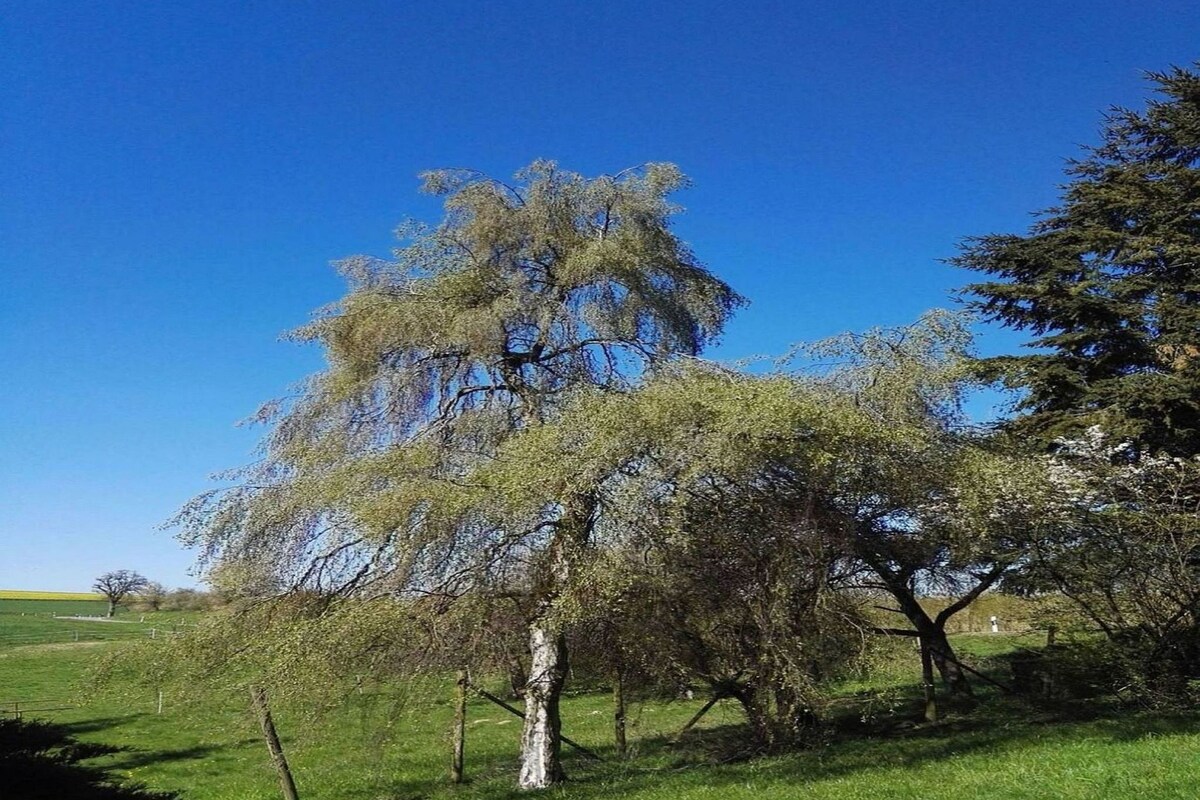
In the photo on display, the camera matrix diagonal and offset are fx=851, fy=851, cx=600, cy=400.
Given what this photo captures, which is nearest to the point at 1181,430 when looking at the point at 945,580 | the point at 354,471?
the point at 945,580

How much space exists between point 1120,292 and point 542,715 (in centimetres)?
1378

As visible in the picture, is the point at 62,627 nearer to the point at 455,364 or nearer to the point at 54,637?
the point at 54,637

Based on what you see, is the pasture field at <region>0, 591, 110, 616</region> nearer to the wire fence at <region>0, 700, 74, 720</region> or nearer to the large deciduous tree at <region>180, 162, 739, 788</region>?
the wire fence at <region>0, 700, 74, 720</region>

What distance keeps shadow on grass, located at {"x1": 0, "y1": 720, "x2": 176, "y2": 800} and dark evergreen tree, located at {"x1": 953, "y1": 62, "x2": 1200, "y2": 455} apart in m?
15.3

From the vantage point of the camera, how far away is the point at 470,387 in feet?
45.2

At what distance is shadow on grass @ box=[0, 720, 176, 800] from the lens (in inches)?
203

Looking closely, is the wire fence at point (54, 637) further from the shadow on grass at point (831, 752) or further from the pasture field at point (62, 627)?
the shadow on grass at point (831, 752)

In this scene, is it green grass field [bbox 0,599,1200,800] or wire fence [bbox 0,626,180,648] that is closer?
green grass field [bbox 0,599,1200,800]

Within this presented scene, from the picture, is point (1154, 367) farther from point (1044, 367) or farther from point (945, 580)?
point (945, 580)

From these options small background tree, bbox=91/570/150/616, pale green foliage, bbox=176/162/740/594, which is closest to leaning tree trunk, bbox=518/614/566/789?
pale green foliage, bbox=176/162/740/594

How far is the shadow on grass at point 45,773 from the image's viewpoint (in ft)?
16.9

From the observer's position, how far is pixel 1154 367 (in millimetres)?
16734

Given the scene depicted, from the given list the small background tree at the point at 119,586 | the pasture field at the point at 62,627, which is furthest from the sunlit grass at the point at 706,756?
the small background tree at the point at 119,586

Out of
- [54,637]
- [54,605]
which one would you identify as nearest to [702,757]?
[54,637]
